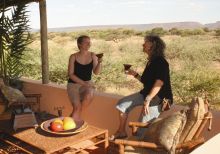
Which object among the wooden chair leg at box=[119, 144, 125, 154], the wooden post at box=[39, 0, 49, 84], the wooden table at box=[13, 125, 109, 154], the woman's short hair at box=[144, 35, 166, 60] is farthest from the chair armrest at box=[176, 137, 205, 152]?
the wooden post at box=[39, 0, 49, 84]

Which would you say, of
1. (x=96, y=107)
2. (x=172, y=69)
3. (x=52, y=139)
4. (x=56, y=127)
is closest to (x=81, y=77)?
(x=96, y=107)

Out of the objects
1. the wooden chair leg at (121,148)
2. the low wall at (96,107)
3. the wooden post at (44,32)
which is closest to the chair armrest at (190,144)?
the wooden chair leg at (121,148)

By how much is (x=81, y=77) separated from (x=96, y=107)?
0.49 metres

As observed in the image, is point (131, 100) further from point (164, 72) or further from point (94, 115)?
point (94, 115)

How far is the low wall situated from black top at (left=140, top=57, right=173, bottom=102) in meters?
0.26

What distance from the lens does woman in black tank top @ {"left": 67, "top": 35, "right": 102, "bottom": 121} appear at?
4723 millimetres

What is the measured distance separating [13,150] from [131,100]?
150 centimetres

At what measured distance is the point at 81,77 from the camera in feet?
15.7

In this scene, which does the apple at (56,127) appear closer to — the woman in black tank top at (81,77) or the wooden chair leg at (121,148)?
the wooden chair leg at (121,148)

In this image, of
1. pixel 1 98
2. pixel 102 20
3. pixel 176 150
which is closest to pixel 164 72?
pixel 176 150

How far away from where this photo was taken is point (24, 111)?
164 inches

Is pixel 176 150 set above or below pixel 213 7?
below

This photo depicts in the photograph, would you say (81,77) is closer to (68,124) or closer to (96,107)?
(96,107)

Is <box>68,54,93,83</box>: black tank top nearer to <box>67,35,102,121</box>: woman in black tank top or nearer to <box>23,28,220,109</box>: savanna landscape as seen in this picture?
<box>67,35,102,121</box>: woman in black tank top
